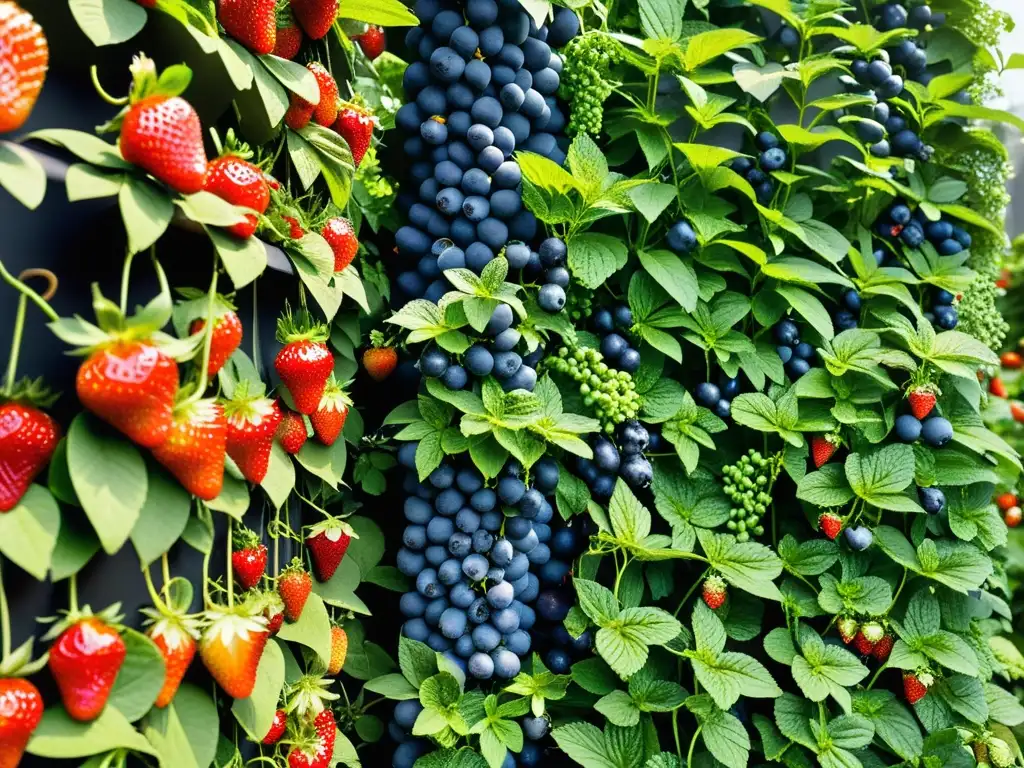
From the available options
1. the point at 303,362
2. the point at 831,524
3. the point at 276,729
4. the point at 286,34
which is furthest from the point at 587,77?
the point at 276,729

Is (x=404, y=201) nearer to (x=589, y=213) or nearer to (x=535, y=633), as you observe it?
(x=589, y=213)

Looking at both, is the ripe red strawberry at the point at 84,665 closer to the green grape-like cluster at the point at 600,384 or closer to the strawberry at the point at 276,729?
the strawberry at the point at 276,729

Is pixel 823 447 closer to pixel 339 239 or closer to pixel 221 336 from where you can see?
pixel 339 239

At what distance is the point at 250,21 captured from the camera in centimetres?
104

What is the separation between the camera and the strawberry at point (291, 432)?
1.15 metres

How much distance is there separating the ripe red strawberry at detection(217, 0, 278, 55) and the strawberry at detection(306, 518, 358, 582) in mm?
757

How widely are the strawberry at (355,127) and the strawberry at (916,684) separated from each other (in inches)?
60.7

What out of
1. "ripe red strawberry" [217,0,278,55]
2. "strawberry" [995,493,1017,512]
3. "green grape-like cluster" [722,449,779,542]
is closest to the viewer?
"ripe red strawberry" [217,0,278,55]

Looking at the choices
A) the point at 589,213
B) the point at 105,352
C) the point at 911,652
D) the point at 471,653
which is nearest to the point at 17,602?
the point at 105,352

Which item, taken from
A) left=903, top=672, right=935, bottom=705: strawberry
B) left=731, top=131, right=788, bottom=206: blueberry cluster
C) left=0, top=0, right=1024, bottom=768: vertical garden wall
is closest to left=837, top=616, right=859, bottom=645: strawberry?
left=0, top=0, right=1024, bottom=768: vertical garden wall

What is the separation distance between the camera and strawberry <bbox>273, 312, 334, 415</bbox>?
113 cm

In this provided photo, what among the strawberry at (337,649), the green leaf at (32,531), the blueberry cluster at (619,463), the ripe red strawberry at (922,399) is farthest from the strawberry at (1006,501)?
the green leaf at (32,531)

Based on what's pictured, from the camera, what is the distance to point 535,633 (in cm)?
149

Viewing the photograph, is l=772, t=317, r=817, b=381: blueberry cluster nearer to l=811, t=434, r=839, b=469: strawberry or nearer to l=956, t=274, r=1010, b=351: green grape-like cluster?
l=811, t=434, r=839, b=469: strawberry
